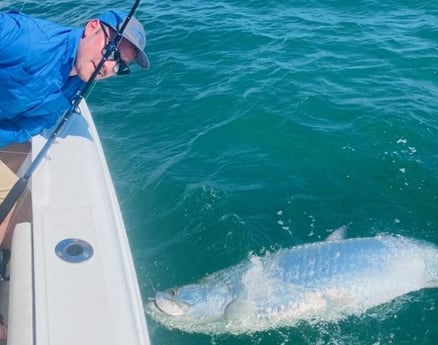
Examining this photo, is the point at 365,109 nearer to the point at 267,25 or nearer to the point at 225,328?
the point at 267,25

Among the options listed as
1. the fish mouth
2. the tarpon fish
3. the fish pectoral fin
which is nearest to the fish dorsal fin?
the tarpon fish

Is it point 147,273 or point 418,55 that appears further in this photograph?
point 418,55

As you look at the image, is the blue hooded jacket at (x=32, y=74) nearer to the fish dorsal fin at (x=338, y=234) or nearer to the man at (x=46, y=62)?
the man at (x=46, y=62)

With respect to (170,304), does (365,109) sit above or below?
above

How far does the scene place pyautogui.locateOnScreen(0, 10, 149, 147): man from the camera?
3703 millimetres

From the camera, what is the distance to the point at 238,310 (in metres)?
4.57

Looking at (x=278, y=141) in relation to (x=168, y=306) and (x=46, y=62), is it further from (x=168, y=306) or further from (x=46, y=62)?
(x=46, y=62)

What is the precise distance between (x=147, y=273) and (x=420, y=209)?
124 inches

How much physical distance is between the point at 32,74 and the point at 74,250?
148 cm

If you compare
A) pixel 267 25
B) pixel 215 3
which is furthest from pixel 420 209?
pixel 215 3

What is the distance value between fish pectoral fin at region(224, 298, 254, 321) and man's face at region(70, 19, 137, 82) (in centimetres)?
235

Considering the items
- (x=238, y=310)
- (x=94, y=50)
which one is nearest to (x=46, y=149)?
(x=94, y=50)

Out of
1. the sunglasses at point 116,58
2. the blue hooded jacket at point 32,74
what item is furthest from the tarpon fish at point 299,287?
the sunglasses at point 116,58

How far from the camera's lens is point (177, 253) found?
5285mm
